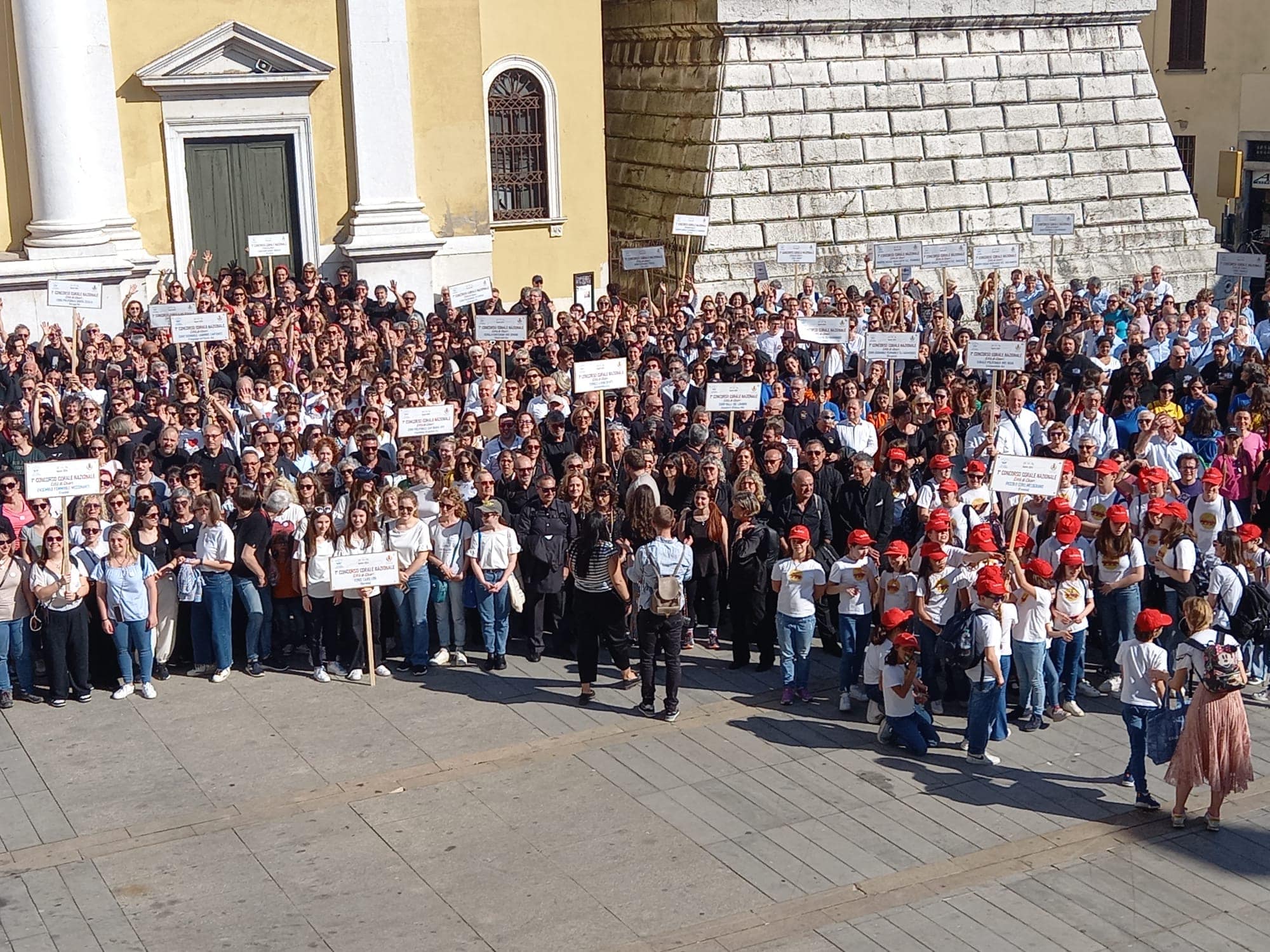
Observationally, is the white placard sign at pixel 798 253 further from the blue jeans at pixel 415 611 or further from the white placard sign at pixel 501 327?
the blue jeans at pixel 415 611

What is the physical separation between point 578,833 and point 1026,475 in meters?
4.36

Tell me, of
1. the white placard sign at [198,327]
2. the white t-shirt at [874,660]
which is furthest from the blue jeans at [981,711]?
the white placard sign at [198,327]

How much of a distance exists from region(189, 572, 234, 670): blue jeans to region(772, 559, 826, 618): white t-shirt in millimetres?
4073

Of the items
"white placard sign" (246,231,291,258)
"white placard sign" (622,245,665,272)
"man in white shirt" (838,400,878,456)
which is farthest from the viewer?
"white placard sign" (622,245,665,272)

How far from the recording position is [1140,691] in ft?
33.7

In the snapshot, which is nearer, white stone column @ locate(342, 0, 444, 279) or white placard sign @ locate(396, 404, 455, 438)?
white placard sign @ locate(396, 404, 455, 438)

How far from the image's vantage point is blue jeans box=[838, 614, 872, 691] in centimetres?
1198

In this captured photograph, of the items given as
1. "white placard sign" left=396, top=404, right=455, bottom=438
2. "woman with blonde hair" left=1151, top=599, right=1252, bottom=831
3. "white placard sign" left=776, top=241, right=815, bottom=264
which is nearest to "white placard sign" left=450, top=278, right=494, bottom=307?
"white placard sign" left=396, top=404, right=455, bottom=438

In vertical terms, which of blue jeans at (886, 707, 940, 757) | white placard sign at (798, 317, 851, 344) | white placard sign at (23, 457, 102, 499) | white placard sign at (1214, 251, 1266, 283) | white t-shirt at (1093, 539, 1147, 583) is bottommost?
blue jeans at (886, 707, 940, 757)

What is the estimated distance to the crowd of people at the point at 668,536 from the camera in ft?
38.1

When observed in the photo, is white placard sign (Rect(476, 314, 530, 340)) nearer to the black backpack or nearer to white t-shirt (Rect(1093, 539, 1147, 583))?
white t-shirt (Rect(1093, 539, 1147, 583))

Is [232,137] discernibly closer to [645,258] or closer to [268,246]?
[268,246]

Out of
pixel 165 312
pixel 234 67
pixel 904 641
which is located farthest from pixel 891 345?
pixel 234 67

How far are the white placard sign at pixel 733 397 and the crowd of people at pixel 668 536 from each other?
0.24 meters
